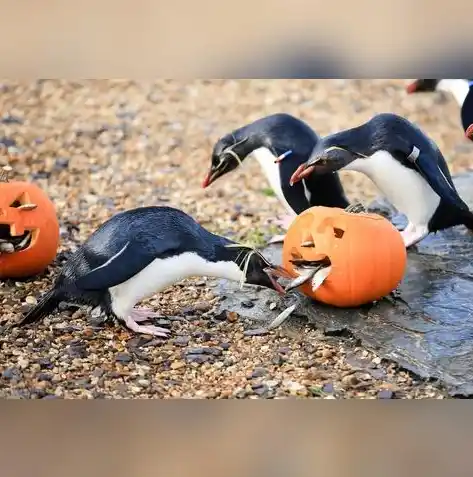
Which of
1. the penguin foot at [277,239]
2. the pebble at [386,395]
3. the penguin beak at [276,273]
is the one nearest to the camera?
the pebble at [386,395]

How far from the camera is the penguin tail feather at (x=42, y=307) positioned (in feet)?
4.64

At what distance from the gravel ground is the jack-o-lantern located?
79 mm

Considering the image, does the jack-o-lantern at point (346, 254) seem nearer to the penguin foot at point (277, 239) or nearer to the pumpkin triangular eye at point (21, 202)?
the penguin foot at point (277, 239)

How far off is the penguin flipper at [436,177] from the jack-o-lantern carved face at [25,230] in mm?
637

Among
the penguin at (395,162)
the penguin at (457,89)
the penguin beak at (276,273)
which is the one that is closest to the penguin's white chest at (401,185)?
the penguin at (395,162)

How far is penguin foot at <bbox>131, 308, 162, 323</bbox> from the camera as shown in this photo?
4.71 feet

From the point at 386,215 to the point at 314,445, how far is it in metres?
0.60

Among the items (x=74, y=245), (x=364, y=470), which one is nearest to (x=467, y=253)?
(x=364, y=470)

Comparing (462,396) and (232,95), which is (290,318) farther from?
(232,95)

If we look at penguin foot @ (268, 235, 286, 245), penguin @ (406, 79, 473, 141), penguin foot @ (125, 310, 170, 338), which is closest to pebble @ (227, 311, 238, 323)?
penguin foot @ (125, 310, 170, 338)

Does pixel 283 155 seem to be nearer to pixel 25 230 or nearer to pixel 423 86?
pixel 423 86

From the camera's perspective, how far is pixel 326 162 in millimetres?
1496
